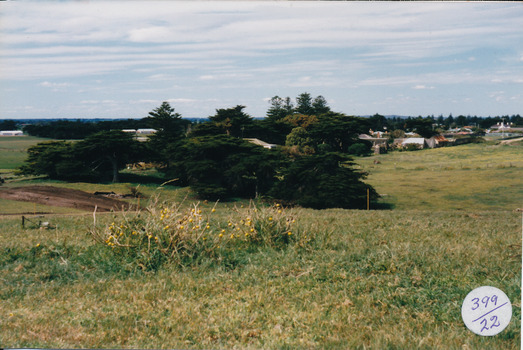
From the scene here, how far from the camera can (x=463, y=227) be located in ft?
26.9

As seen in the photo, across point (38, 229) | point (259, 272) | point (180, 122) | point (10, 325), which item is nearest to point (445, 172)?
point (180, 122)

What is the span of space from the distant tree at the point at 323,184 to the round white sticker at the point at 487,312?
7259mm

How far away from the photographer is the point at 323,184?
42.5ft

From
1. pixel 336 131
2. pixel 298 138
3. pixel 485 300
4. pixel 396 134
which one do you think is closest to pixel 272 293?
pixel 485 300

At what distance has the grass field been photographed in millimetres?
3461

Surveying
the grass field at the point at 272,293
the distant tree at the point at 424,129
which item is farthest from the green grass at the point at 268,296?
the distant tree at the point at 424,129

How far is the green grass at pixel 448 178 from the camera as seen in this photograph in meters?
10.8

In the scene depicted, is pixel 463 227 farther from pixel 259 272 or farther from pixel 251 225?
pixel 259 272

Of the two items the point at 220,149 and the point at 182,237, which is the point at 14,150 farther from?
the point at 182,237

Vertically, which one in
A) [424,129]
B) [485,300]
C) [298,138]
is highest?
[424,129]

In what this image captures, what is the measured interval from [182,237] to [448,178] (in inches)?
385

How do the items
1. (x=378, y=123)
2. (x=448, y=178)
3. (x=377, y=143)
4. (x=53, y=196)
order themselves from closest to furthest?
(x=378, y=123) < (x=53, y=196) < (x=377, y=143) < (x=448, y=178)

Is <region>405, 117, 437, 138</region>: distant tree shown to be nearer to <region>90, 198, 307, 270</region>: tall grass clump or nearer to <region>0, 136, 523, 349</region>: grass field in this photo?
<region>0, 136, 523, 349</region>: grass field

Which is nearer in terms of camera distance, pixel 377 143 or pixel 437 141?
pixel 377 143
